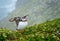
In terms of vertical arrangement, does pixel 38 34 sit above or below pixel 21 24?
below

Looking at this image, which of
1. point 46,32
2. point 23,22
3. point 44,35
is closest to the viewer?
point 44,35

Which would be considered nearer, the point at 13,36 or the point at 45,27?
the point at 13,36

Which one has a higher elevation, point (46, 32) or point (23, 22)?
point (23, 22)

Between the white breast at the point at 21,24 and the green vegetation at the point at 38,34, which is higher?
the white breast at the point at 21,24

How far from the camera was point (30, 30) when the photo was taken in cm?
1675

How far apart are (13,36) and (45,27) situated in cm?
281

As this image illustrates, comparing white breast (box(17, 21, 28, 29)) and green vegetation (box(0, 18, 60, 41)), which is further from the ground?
white breast (box(17, 21, 28, 29))

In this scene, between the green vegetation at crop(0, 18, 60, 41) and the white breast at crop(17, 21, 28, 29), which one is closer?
the green vegetation at crop(0, 18, 60, 41)

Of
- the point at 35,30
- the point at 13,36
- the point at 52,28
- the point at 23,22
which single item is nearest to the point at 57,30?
the point at 52,28

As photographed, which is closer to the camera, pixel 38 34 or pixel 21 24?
pixel 38 34

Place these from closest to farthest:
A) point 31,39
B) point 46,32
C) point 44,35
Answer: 1. point 31,39
2. point 44,35
3. point 46,32

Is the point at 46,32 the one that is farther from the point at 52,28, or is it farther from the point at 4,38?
the point at 4,38

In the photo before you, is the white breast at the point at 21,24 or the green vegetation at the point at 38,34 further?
the white breast at the point at 21,24

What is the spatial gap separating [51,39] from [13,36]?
8.60ft
